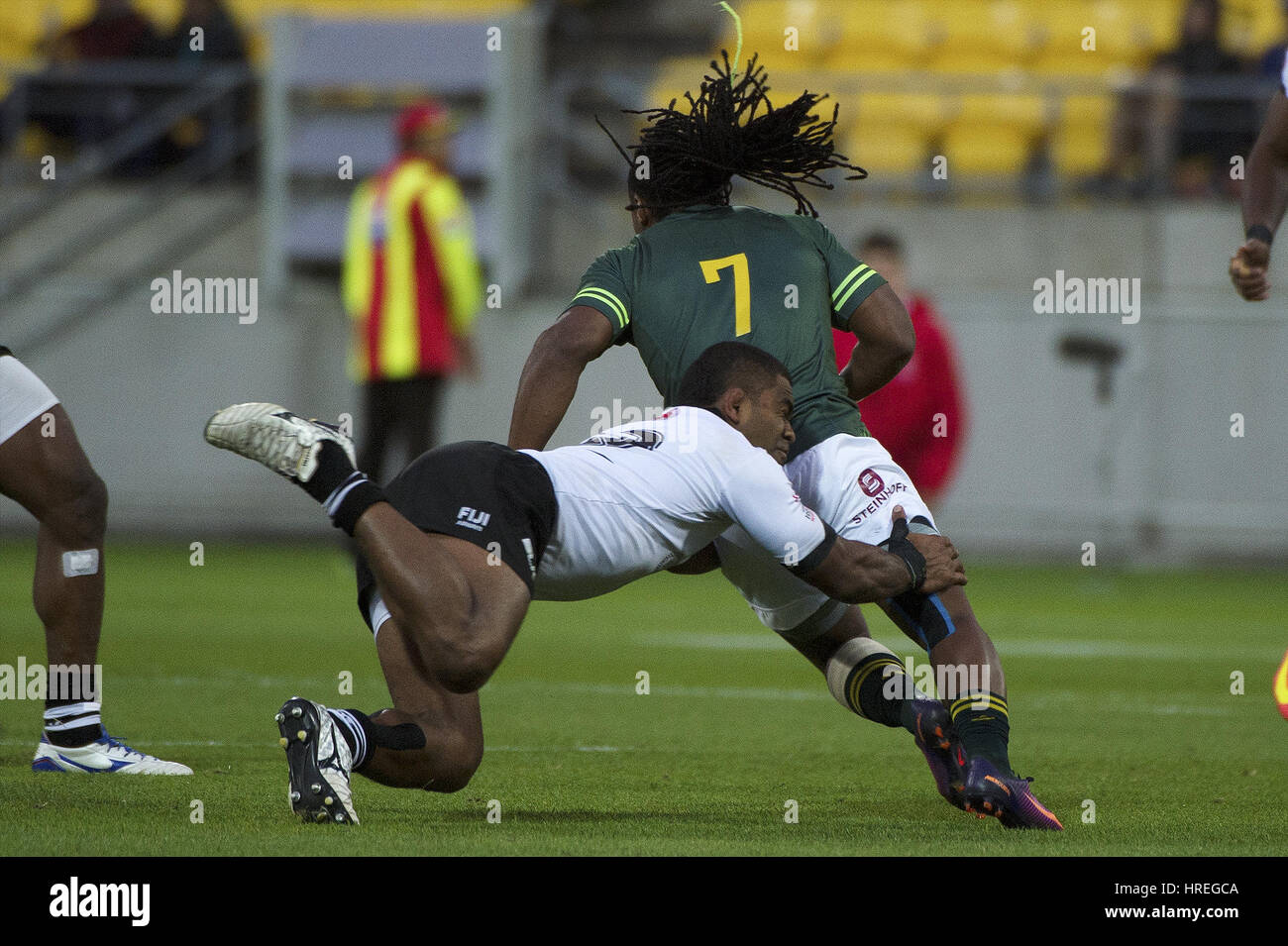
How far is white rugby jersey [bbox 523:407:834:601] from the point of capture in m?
4.93

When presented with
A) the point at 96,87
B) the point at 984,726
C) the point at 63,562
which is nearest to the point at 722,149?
the point at 984,726

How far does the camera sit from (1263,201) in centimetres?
598

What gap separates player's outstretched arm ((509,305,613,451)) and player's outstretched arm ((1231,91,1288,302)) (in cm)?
201

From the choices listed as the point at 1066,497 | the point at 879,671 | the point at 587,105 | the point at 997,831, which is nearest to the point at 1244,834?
the point at 997,831

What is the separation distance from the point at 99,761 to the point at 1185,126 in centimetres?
1124

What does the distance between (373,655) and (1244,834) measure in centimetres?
495

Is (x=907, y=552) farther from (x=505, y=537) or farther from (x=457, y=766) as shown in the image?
(x=457, y=766)

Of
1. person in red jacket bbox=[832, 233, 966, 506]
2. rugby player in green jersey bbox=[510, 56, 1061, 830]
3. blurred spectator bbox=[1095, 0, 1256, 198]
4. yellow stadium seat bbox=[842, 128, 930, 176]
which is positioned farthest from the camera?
yellow stadium seat bbox=[842, 128, 930, 176]

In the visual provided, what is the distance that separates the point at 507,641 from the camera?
474 centimetres

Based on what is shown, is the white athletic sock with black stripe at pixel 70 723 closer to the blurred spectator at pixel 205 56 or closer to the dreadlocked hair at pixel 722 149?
the dreadlocked hair at pixel 722 149

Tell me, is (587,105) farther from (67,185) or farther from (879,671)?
(879,671)

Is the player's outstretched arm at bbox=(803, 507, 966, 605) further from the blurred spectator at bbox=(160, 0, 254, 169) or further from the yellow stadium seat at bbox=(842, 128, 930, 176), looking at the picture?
the blurred spectator at bbox=(160, 0, 254, 169)

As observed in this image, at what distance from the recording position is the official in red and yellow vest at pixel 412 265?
12.5 metres

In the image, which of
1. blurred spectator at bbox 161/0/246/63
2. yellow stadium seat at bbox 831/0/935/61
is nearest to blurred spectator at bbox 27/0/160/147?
blurred spectator at bbox 161/0/246/63
